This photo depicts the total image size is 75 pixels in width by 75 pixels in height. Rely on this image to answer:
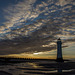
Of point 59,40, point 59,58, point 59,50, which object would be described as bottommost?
point 59,58

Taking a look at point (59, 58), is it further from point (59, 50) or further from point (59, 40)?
point (59, 40)

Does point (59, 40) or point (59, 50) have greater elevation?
point (59, 40)

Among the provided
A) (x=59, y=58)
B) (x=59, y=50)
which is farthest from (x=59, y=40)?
(x=59, y=58)

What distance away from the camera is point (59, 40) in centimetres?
9700

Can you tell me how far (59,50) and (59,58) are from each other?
22.3 ft

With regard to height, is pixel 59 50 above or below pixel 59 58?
above

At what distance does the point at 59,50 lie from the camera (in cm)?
9225

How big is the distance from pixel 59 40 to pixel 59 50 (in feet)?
31.8

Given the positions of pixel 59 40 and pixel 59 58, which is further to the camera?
pixel 59 40

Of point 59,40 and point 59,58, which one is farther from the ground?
point 59,40

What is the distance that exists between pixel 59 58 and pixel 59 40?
16.4 meters

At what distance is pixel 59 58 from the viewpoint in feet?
295
